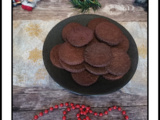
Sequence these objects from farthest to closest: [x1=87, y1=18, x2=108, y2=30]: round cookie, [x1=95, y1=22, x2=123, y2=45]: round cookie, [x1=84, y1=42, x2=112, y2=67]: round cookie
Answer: [x1=87, y1=18, x2=108, y2=30]: round cookie, [x1=95, y1=22, x2=123, y2=45]: round cookie, [x1=84, y1=42, x2=112, y2=67]: round cookie

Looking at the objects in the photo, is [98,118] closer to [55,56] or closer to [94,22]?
[55,56]

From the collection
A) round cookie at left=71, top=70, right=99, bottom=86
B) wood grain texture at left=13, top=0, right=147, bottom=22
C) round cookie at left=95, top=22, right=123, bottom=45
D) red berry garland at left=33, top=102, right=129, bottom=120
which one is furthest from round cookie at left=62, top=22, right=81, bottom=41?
red berry garland at left=33, top=102, right=129, bottom=120

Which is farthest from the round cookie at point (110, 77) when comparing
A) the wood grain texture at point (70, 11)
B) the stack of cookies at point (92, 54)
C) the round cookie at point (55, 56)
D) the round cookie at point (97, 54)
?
the wood grain texture at point (70, 11)

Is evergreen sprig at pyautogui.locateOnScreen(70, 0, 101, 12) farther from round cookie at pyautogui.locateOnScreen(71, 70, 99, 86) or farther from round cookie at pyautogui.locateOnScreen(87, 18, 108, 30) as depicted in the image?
round cookie at pyautogui.locateOnScreen(71, 70, 99, 86)

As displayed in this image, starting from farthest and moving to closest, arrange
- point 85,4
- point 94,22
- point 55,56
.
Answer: point 85,4, point 94,22, point 55,56

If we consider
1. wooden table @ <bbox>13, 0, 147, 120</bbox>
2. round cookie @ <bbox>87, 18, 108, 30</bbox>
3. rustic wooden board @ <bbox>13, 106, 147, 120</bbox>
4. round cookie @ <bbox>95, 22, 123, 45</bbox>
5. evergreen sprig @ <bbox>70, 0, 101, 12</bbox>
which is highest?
evergreen sprig @ <bbox>70, 0, 101, 12</bbox>

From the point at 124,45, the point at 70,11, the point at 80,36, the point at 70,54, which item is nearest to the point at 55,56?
the point at 70,54

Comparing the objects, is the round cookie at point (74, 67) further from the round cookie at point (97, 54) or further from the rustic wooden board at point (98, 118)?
the rustic wooden board at point (98, 118)
